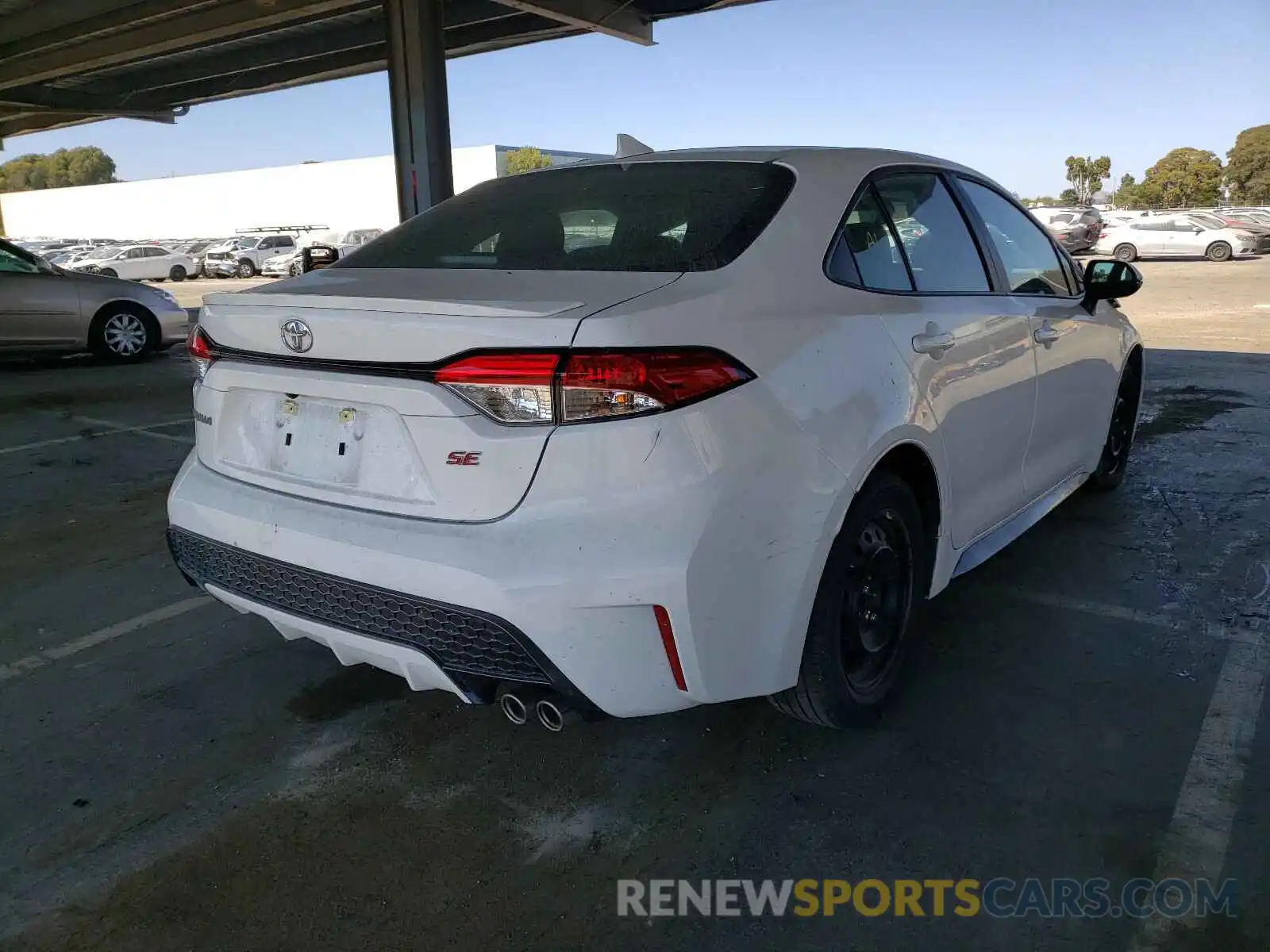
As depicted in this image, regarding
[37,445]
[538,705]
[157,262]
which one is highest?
[157,262]

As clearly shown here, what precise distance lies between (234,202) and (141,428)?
55188 millimetres

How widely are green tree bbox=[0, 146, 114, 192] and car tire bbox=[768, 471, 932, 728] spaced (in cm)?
13713

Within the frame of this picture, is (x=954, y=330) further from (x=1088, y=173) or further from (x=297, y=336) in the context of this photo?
(x=1088, y=173)

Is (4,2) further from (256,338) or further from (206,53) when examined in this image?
(256,338)

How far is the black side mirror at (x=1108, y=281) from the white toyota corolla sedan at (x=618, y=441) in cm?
133

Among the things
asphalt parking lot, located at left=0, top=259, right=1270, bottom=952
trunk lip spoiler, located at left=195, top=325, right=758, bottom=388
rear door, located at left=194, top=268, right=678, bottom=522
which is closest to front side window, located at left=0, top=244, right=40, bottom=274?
asphalt parking lot, located at left=0, top=259, right=1270, bottom=952

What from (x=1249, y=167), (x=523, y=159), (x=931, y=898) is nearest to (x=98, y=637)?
(x=931, y=898)

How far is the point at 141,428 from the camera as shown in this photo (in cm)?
740

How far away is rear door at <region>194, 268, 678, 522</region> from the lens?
2092 millimetres

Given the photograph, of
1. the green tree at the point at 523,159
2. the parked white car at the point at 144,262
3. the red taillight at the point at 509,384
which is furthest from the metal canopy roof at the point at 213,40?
the green tree at the point at 523,159

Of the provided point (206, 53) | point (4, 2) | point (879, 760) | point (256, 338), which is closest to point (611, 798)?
point (879, 760)

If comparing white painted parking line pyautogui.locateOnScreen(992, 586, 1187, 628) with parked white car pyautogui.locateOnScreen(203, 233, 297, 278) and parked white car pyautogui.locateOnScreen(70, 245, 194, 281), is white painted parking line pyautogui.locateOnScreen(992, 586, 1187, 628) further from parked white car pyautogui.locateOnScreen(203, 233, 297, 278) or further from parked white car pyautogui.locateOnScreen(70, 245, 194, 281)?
parked white car pyautogui.locateOnScreen(70, 245, 194, 281)

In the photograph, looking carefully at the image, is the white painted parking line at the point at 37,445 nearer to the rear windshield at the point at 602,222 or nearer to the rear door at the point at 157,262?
the rear windshield at the point at 602,222

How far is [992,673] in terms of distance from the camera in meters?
3.19
